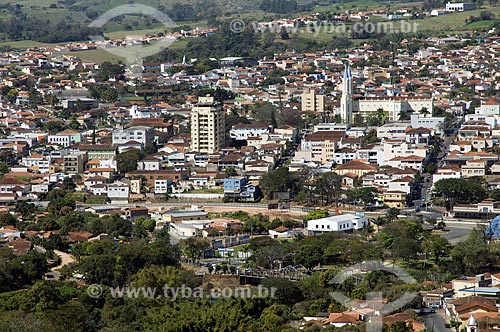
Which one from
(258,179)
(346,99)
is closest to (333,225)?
(258,179)

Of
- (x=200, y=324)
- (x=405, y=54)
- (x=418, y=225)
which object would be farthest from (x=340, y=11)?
(x=200, y=324)

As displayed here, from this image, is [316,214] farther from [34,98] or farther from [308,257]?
[34,98]

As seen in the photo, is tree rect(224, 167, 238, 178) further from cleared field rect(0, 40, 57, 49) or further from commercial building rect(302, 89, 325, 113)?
cleared field rect(0, 40, 57, 49)

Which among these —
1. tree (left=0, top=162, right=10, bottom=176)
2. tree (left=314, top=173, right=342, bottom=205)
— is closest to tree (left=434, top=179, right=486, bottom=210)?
tree (left=314, top=173, right=342, bottom=205)

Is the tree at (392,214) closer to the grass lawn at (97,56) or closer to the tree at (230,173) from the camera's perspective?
the tree at (230,173)

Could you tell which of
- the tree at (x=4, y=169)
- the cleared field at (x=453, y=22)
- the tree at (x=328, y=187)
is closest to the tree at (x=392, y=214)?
the tree at (x=328, y=187)
